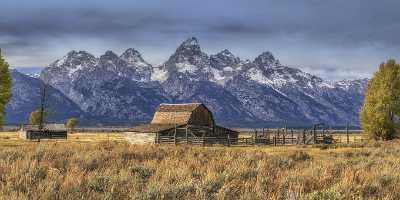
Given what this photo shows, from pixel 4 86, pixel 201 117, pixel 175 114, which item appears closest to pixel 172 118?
pixel 175 114

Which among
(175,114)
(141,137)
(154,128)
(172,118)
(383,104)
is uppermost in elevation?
(383,104)

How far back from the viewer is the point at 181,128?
2933 inches

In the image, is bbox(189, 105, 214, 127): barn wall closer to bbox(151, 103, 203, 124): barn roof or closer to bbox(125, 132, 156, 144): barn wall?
bbox(151, 103, 203, 124): barn roof

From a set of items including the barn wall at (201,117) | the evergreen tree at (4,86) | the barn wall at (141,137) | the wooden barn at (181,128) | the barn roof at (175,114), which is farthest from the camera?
the barn wall at (201,117)

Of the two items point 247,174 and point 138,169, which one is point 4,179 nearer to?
point 138,169

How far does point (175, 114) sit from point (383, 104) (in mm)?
30362

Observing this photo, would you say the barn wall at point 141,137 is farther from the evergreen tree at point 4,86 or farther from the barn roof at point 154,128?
the evergreen tree at point 4,86

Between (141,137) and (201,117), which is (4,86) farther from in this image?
(201,117)

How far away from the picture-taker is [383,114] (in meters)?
64.9

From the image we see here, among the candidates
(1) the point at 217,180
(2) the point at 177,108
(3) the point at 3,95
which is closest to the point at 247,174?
(1) the point at 217,180

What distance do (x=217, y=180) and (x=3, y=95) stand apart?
1922 inches

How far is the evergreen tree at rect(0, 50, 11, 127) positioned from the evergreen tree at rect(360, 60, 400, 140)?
134ft

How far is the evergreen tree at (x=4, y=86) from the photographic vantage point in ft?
179

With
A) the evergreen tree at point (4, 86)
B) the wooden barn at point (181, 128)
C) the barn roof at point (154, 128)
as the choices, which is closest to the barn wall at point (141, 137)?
the wooden barn at point (181, 128)
